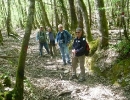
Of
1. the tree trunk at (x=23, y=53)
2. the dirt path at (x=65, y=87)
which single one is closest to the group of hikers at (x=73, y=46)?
the dirt path at (x=65, y=87)

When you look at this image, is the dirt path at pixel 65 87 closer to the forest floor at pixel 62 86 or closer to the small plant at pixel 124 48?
the forest floor at pixel 62 86

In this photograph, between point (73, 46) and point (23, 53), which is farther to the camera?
point (73, 46)

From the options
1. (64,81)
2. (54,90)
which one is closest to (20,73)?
(54,90)

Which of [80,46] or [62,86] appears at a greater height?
[80,46]

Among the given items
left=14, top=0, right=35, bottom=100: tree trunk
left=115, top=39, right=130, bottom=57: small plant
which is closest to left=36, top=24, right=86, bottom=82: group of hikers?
left=115, top=39, right=130, bottom=57: small plant

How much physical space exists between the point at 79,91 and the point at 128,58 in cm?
267

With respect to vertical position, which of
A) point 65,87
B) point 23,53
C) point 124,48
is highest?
point 23,53

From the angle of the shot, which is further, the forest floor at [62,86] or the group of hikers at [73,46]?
the group of hikers at [73,46]

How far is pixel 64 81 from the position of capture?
9445 millimetres

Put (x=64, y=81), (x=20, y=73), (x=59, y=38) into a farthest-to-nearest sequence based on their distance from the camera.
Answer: (x=59, y=38)
(x=64, y=81)
(x=20, y=73)

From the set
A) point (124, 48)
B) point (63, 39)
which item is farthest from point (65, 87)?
point (63, 39)

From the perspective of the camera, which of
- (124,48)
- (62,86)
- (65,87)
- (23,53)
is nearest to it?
(23,53)

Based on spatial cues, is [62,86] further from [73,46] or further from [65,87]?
[73,46]

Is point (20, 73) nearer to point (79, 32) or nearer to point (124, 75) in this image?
point (79, 32)
